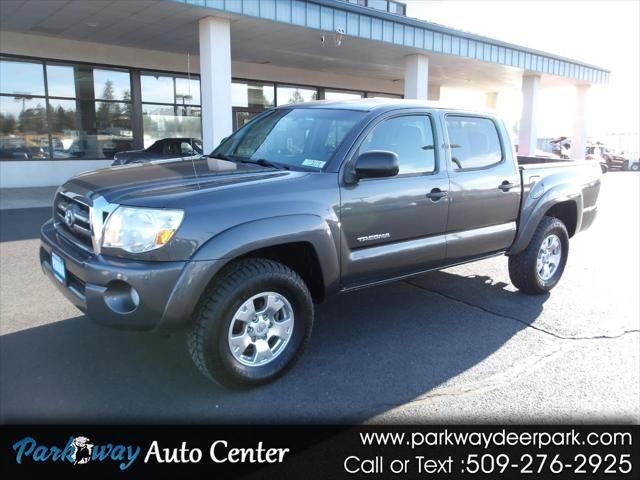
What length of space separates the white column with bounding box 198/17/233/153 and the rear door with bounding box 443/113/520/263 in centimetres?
785

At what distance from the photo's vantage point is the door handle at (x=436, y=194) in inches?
163

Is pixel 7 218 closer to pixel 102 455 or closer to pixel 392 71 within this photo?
pixel 102 455

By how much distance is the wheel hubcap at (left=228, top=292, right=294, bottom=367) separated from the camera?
3293 millimetres

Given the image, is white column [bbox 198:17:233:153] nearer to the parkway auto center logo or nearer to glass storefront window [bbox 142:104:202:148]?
glass storefront window [bbox 142:104:202:148]

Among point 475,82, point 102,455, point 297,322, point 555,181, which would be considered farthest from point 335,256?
point 475,82

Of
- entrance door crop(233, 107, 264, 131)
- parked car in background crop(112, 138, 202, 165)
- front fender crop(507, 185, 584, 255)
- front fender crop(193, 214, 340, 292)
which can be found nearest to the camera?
front fender crop(193, 214, 340, 292)

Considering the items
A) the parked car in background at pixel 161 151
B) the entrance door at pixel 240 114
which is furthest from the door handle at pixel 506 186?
the entrance door at pixel 240 114

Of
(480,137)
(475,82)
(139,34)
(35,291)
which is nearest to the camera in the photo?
(480,137)

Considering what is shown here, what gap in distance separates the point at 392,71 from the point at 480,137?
15.7 metres

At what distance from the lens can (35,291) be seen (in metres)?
5.26

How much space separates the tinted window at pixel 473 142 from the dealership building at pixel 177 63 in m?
7.26

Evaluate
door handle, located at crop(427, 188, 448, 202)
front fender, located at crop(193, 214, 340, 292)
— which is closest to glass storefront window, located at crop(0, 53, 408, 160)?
door handle, located at crop(427, 188, 448, 202)

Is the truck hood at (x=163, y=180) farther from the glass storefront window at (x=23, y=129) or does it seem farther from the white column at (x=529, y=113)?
the white column at (x=529, y=113)

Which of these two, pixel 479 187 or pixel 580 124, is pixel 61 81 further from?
pixel 580 124
